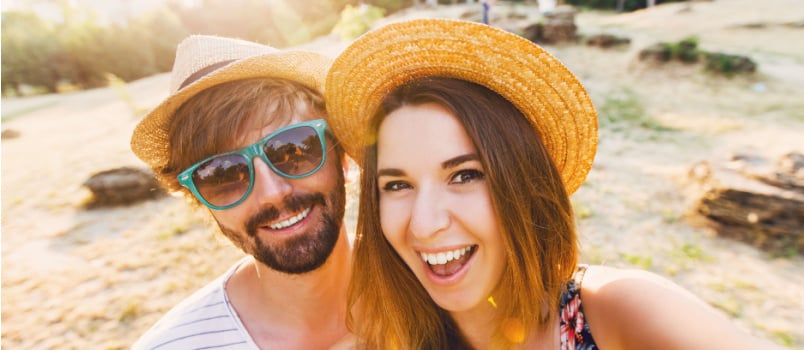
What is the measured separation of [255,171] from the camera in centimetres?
193

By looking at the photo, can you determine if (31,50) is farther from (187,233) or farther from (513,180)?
(513,180)

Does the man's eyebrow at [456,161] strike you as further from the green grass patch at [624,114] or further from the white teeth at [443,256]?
the green grass patch at [624,114]

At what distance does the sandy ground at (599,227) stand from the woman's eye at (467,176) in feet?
5.26

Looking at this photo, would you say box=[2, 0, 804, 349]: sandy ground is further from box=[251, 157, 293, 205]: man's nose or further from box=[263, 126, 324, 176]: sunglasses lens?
box=[263, 126, 324, 176]: sunglasses lens

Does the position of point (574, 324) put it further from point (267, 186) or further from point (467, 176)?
point (267, 186)

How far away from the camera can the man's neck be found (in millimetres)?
2180

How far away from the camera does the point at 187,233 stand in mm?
5246

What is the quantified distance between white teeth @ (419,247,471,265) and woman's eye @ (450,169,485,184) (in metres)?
0.25

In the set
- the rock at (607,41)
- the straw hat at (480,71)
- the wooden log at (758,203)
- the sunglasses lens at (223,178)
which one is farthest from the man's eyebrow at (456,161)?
the rock at (607,41)

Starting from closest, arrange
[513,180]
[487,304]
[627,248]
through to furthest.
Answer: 1. [513,180]
2. [487,304]
3. [627,248]

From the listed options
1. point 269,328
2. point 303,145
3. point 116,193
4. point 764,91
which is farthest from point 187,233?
point 764,91

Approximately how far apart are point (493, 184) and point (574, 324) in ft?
2.08

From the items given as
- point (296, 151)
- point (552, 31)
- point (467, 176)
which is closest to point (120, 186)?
point (296, 151)

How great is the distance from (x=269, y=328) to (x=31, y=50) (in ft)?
107
